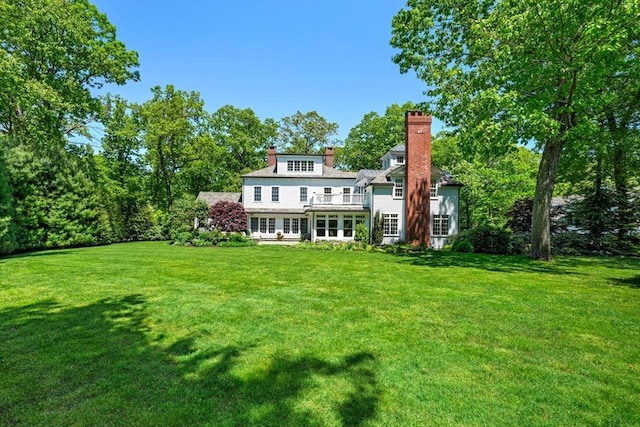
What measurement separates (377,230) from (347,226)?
3.20m

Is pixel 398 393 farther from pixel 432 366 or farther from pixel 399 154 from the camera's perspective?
pixel 399 154

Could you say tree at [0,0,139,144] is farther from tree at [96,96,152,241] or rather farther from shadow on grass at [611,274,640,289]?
shadow on grass at [611,274,640,289]

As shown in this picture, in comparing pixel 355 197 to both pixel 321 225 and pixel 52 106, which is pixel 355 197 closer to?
pixel 321 225

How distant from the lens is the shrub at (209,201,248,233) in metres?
22.9

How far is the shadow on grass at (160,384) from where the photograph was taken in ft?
9.25

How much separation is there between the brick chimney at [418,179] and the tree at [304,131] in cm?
2406

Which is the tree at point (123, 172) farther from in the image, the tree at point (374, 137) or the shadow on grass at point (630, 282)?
the shadow on grass at point (630, 282)

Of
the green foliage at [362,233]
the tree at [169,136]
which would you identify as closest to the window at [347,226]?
the green foliage at [362,233]

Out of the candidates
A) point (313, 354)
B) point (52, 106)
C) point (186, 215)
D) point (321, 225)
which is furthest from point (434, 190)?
point (52, 106)

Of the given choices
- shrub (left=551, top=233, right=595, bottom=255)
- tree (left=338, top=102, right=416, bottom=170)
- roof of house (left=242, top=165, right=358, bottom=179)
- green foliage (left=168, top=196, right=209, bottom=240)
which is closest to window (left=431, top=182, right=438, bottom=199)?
roof of house (left=242, top=165, right=358, bottom=179)

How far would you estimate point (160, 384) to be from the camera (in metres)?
3.33

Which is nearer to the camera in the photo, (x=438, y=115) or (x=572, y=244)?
(x=438, y=115)

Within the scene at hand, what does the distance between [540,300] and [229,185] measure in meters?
35.5

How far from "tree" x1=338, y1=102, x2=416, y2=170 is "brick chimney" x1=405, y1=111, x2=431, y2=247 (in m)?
15.3
